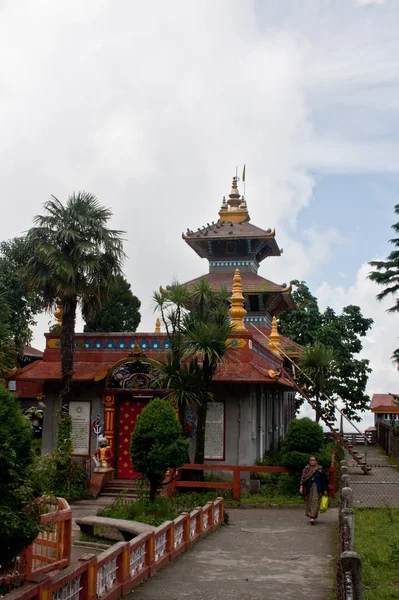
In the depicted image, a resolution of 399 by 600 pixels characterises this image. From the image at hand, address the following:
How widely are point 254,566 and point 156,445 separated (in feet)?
12.9

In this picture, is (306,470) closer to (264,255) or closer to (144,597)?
(144,597)

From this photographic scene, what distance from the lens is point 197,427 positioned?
2114cm

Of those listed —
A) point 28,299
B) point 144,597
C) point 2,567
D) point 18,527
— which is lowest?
point 144,597

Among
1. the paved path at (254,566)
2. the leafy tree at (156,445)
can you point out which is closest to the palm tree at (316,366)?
the paved path at (254,566)

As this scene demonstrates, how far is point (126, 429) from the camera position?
22594mm

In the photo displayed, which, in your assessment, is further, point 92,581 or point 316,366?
point 316,366

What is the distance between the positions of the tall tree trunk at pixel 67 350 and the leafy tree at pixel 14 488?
45.1 ft

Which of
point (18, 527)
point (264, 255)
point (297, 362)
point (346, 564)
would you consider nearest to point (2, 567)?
point (18, 527)

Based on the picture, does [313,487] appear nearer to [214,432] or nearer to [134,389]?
[214,432]

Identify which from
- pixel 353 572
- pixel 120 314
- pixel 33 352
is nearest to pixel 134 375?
pixel 353 572

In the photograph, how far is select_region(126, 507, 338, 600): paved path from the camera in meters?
10.3

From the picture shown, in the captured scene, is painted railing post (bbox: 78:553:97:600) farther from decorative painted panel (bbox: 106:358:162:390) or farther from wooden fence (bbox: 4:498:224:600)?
decorative painted panel (bbox: 106:358:162:390)

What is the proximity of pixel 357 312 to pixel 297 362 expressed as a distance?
1533cm

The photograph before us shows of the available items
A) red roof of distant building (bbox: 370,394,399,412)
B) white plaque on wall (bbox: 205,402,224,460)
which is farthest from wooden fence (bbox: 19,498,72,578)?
red roof of distant building (bbox: 370,394,399,412)
